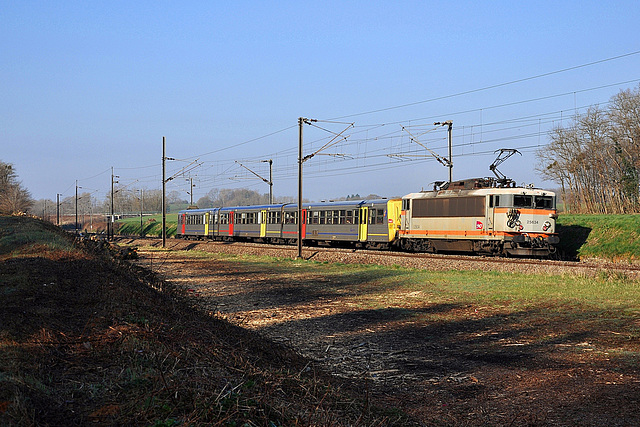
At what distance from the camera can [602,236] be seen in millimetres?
30922

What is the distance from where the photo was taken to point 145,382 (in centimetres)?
475

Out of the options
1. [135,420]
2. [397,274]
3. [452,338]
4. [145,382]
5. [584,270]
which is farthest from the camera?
[397,274]

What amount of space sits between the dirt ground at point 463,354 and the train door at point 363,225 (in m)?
18.7

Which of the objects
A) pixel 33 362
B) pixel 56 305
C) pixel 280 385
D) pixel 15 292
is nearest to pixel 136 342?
pixel 33 362

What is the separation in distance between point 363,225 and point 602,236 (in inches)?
564

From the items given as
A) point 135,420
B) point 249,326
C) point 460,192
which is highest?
point 460,192

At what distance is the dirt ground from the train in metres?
12.0

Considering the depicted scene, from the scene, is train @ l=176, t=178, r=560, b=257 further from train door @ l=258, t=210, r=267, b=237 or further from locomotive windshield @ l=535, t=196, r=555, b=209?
train door @ l=258, t=210, r=267, b=237

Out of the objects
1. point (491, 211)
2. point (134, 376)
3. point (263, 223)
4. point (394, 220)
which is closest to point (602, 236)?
point (491, 211)

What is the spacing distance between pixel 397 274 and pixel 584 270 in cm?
695

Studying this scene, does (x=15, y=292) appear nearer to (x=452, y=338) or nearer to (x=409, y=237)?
(x=452, y=338)

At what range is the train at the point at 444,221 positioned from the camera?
26.5 metres

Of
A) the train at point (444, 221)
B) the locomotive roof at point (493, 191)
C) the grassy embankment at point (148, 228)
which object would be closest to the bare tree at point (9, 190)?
the grassy embankment at point (148, 228)

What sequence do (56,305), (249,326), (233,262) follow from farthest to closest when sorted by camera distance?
(233,262)
(249,326)
(56,305)
